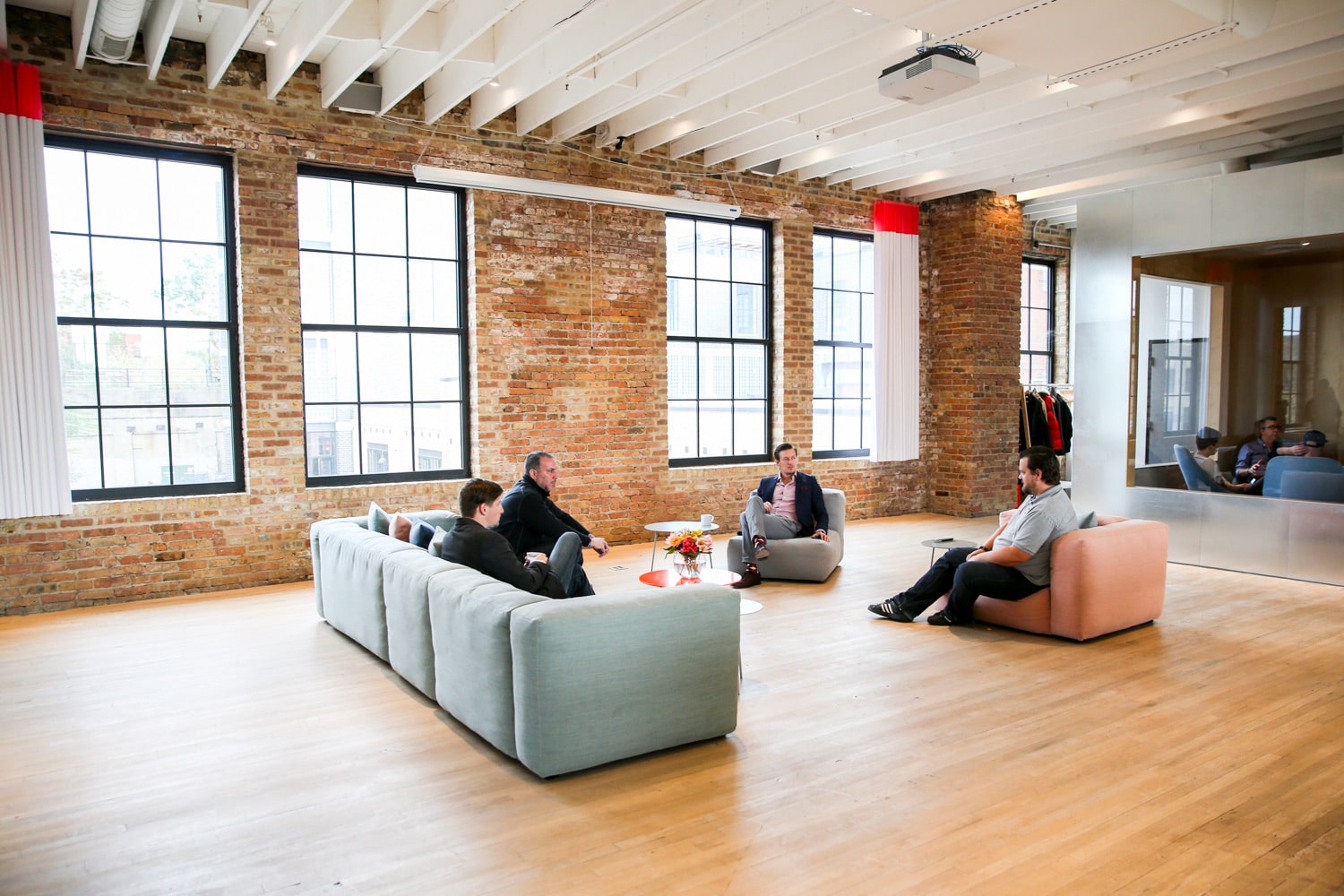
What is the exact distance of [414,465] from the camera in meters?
7.54

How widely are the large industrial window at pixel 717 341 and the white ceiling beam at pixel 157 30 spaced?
4469mm

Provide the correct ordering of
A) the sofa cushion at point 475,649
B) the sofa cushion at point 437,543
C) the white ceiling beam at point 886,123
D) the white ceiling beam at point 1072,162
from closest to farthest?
the sofa cushion at point 475,649 < the sofa cushion at point 437,543 < the white ceiling beam at point 886,123 < the white ceiling beam at point 1072,162

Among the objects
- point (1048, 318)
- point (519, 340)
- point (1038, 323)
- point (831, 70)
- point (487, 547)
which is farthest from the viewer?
point (1048, 318)

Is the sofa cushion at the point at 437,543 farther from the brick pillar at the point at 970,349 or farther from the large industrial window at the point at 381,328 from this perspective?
the brick pillar at the point at 970,349

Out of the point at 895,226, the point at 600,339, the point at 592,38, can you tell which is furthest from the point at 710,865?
the point at 895,226

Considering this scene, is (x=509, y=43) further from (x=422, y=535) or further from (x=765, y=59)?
(x=422, y=535)

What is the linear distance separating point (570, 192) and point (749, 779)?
5768mm

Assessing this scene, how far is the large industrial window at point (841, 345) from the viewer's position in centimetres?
992

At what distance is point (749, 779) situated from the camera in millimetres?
3408

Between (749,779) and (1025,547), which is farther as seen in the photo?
(1025,547)

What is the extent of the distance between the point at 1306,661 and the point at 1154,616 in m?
Answer: 0.86

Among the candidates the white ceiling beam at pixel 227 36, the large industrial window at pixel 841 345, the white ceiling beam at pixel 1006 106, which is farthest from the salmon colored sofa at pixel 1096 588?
the white ceiling beam at pixel 227 36

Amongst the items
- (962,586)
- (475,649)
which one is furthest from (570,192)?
(475,649)

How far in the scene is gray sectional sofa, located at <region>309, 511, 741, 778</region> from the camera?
3346 mm
